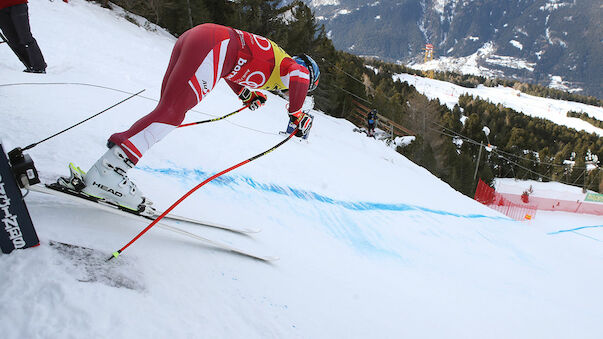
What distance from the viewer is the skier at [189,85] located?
1874mm

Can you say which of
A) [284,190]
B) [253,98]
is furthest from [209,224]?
[284,190]

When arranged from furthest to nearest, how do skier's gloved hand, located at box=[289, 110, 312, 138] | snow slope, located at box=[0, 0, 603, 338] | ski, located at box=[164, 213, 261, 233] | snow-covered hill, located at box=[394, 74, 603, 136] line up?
snow-covered hill, located at box=[394, 74, 603, 136] < skier's gloved hand, located at box=[289, 110, 312, 138] < ski, located at box=[164, 213, 261, 233] < snow slope, located at box=[0, 0, 603, 338]

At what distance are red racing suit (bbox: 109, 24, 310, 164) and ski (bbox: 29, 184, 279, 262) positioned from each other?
0.29 m

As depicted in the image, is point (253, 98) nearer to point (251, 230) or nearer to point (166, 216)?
point (251, 230)

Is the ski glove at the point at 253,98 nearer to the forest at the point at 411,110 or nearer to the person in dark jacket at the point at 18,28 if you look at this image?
the person in dark jacket at the point at 18,28

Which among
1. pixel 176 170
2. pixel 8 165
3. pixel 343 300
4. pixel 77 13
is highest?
pixel 77 13

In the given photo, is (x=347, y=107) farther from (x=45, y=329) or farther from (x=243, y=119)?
(x=45, y=329)

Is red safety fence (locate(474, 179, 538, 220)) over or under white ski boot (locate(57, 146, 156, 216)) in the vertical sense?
under

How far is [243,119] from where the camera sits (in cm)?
689

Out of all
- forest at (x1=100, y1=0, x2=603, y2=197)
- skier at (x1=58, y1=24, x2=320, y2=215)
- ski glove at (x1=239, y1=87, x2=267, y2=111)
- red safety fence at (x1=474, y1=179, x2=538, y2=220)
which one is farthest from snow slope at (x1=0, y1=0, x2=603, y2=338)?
red safety fence at (x1=474, y1=179, x2=538, y2=220)

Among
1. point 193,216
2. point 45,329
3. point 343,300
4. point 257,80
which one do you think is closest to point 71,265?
point 45,329

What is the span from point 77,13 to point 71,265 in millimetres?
11400

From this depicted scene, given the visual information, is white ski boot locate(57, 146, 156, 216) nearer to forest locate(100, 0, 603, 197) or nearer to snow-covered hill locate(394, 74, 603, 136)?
forest locate(100, 0, 603, 197)

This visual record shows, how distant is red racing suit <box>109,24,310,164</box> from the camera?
1919mm
